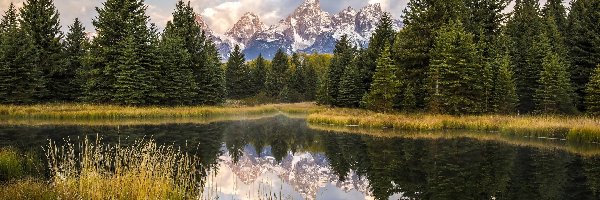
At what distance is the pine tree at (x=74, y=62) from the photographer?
54.0m

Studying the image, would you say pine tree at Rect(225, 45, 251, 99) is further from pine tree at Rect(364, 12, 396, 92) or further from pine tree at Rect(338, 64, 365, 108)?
pine tree at Rect(364, 12, 396, 92)

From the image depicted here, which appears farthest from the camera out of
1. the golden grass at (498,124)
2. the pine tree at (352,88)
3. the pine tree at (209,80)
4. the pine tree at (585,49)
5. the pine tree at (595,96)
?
the pine tree at (209,80)

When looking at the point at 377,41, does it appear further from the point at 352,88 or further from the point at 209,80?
the point at 209,80

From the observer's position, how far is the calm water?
42.3 ft

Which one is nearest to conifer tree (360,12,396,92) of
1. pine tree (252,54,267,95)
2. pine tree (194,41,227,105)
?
pine tree (194,41,227,105)

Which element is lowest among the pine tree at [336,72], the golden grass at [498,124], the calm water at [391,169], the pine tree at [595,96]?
the calm water at [391,169]

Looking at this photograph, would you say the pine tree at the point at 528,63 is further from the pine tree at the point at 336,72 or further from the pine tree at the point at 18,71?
the pine tree at the point at 18,71

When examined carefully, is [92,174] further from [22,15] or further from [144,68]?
[22,15]

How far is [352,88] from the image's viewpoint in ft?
187

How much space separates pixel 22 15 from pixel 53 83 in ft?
28.0

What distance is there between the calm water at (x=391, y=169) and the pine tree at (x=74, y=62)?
95.2ft

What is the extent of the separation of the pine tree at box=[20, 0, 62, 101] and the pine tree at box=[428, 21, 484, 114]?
4193 cm

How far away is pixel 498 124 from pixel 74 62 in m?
48.6

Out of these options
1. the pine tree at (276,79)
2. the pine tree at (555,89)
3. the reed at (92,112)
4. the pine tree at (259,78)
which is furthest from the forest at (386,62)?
the pine tree at (259,78)
